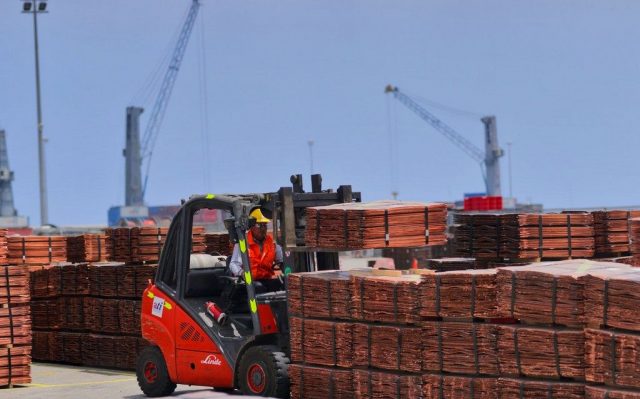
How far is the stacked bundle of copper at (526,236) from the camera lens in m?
17.6

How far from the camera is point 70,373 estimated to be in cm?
2178

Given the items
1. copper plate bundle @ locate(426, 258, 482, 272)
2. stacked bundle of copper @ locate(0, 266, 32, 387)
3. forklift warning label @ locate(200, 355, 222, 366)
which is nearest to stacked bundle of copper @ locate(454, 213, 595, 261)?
copper plate bundle @ locate(426, 258, 482, 272)

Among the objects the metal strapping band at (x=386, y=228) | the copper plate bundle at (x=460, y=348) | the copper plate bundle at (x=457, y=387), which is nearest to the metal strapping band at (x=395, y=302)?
the copper plate bundle at (x=460, y=348)

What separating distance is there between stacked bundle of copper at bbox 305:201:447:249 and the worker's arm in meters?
1.10

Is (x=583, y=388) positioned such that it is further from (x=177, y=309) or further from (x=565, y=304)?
(x=177, y=309)

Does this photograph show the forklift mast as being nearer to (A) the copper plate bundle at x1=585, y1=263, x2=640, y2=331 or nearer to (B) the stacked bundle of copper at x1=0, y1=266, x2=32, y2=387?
(A) the copper plate bundle at x1=585, y1=263, x2=640, y2=331

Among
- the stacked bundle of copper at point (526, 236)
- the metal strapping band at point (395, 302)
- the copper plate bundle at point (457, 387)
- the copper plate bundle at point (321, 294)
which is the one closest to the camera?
the copper plate bundle at point (457, 387)

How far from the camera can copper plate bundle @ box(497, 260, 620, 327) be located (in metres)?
11.3

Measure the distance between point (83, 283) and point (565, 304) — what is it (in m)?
13.6

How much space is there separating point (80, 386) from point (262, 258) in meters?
5.36

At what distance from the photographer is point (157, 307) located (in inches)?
651

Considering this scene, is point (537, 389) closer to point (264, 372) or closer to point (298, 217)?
point (264, 372)

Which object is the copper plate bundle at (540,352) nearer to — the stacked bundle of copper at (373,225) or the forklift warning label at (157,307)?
the stacked bundle of copper at (373,225)

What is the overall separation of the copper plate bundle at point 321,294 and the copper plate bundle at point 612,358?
339cm
